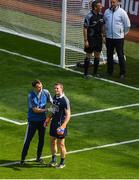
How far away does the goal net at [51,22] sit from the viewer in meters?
23.1

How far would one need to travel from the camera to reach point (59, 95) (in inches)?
580

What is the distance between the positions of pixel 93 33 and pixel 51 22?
3374mm

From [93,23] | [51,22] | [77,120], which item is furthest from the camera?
[51,22]

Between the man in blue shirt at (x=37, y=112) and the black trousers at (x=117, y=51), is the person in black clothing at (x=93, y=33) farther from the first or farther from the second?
the man in blue shirt at (x=37, y=112)

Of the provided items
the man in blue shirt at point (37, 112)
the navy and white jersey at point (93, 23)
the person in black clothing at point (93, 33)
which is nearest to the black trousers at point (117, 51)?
the person in black clothing at point (93, 33)

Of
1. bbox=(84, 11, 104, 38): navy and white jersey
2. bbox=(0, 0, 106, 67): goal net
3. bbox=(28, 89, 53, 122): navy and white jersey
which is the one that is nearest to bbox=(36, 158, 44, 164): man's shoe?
bbox=(28, 89, 53, 122): navy and white jersey

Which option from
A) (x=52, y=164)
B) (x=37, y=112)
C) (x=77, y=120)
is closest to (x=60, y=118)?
(x=37, y=112)

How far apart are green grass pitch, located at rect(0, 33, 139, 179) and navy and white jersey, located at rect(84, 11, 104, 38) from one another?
132cm

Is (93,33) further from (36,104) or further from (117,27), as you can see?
(36,104)

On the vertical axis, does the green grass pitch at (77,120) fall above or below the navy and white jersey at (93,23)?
below

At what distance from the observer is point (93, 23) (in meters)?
21.6

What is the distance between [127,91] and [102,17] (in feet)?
7.81

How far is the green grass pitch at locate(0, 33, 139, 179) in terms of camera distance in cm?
1479

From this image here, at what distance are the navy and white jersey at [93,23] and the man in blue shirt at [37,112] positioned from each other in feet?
22.4
